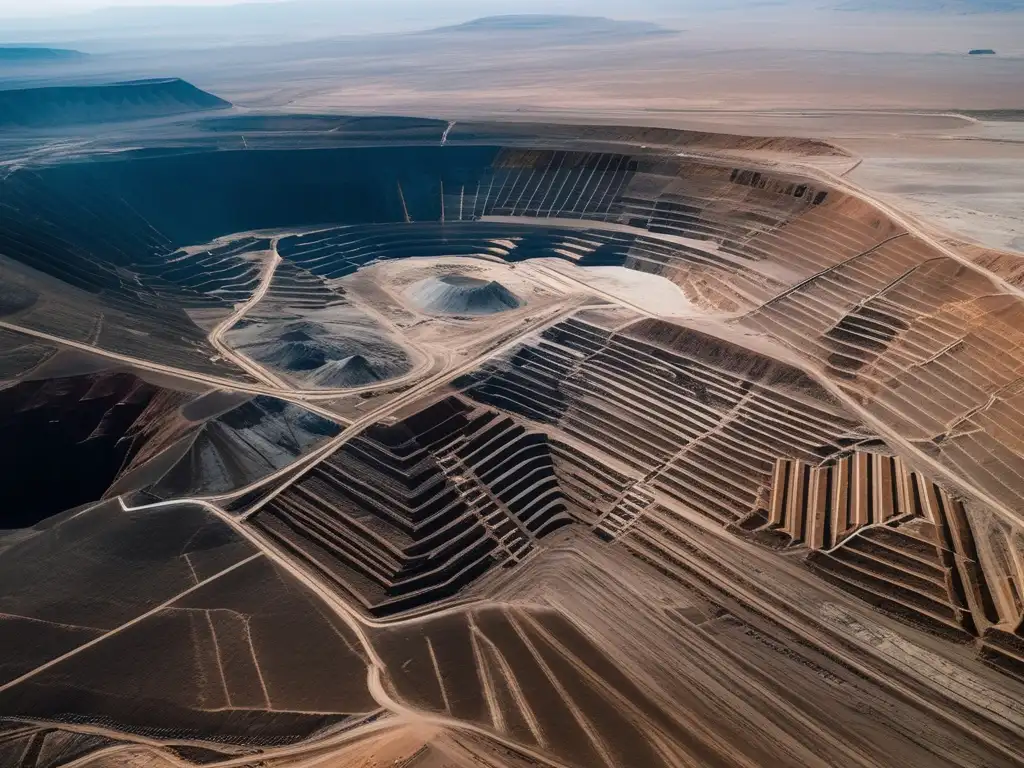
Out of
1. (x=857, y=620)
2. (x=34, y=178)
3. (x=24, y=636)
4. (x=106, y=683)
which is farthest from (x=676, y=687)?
(x=34, y=178)

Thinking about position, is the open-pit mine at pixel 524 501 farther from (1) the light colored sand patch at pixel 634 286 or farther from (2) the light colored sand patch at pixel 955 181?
(2) the light colored sand patch at pixel 955 181

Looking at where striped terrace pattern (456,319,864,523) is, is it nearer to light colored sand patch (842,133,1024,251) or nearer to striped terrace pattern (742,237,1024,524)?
striped terrace pattern (742,237,1024,524)

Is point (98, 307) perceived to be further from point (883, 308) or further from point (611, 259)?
point (883, 308)

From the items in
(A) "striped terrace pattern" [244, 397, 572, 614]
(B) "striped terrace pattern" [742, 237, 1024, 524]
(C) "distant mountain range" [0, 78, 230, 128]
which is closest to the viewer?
(A) "striped terrace pattern" [244, 397, 572, 614]

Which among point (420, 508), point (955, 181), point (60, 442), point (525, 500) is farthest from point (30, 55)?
point (525, 500)

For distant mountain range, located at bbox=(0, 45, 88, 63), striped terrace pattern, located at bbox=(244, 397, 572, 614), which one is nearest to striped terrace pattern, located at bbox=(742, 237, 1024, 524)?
striped terrace pattern, located at bbox=(244, 397, 572, 614)

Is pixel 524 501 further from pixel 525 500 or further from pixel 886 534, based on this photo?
pixel 886 534
